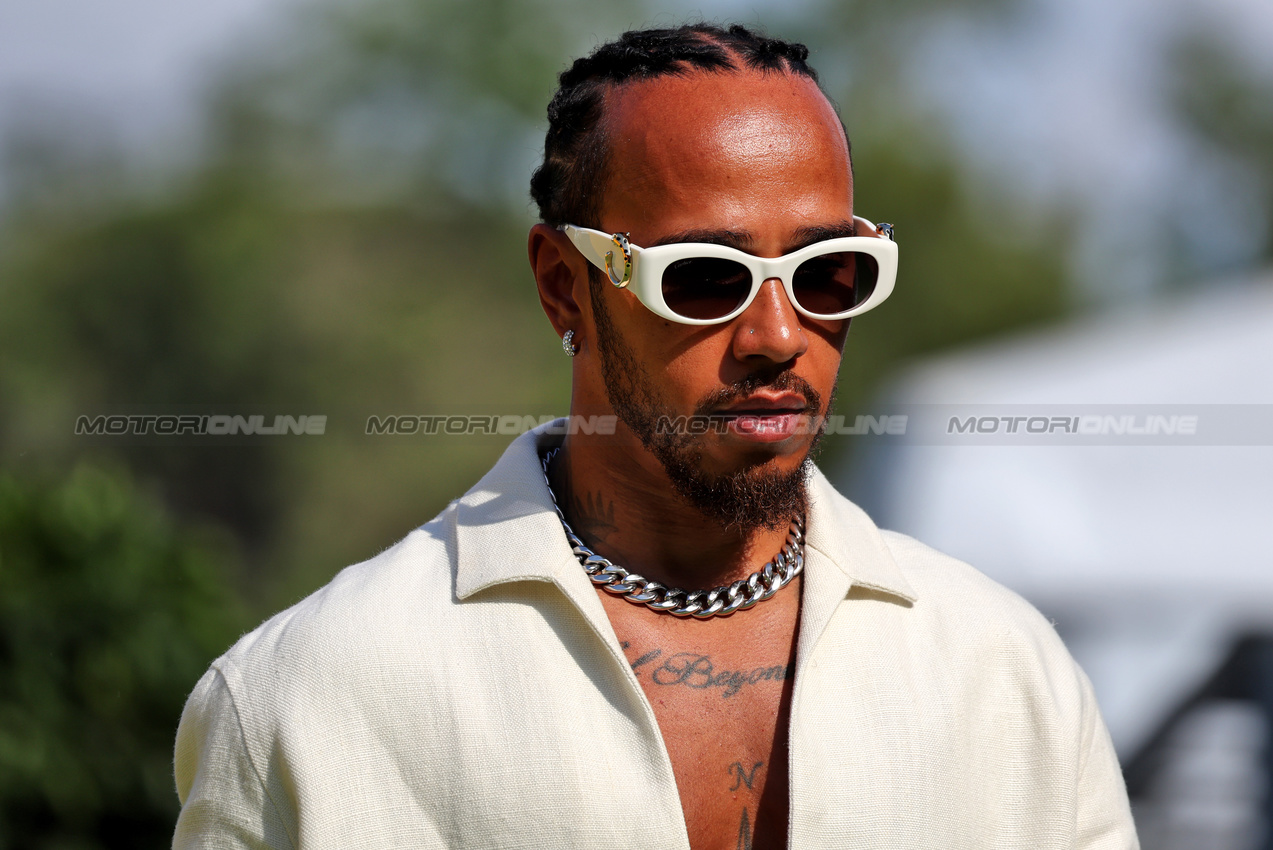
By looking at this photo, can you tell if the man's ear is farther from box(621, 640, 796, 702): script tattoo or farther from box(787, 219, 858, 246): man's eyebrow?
box(621, 640, 796, 702): script tattoo

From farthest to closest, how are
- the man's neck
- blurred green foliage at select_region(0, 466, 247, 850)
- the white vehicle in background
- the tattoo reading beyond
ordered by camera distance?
the white vehicle in background, blurred green foliage at select_region(0, 466, 247, 850), the man's neck, the tattoo reading beyond

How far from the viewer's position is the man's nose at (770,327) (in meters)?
2.27

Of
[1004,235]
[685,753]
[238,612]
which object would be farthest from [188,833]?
[1004,235]

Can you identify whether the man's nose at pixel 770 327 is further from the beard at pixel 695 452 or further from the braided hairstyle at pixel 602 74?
the braided hairstyle at pixel 602 74

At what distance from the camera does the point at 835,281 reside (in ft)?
7.82

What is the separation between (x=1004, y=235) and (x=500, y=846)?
25161 mm

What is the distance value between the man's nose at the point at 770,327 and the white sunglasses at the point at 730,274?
0.06 ft

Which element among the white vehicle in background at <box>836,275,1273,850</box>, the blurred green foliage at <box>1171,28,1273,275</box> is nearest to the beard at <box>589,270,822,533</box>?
the white vehicle in background at <box>836,275,1273,850</box>

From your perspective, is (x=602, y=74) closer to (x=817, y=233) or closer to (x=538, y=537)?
(x=817, y=233)

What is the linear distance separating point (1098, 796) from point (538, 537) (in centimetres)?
136

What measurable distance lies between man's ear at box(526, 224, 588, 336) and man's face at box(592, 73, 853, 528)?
15 cm

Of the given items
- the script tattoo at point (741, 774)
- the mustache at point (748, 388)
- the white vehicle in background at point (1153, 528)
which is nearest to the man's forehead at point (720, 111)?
the mustache at point (748, 388)

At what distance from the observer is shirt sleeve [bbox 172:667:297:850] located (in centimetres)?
222

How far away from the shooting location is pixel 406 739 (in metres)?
2.22
